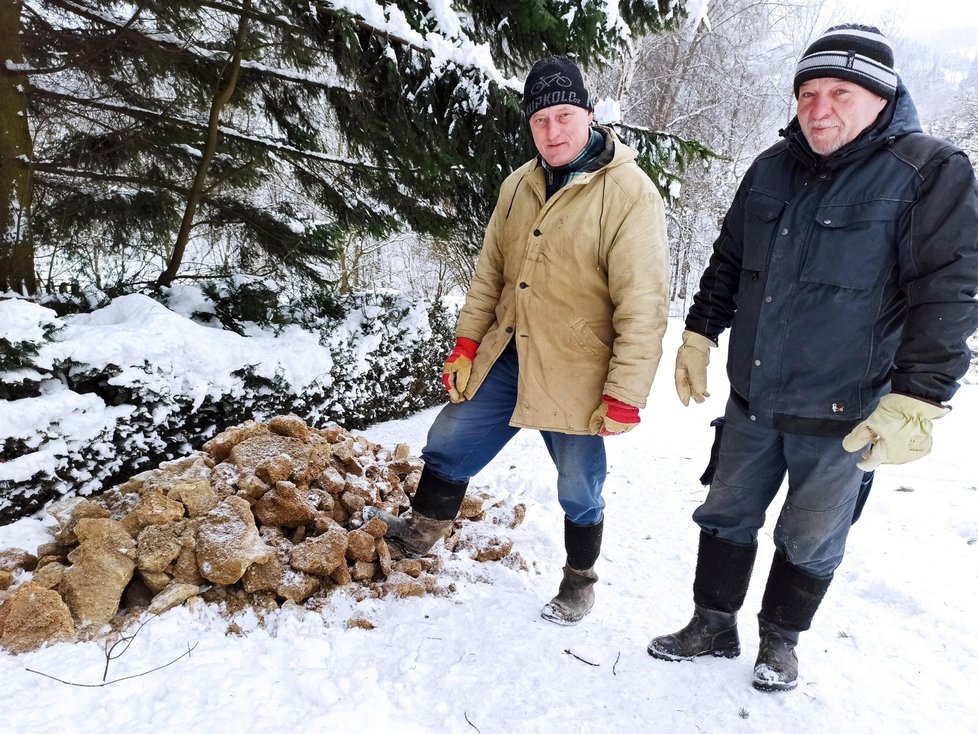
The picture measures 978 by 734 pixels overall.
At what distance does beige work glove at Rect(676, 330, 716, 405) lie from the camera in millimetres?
2256

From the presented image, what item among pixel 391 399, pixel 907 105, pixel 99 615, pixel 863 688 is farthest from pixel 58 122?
pixel 863 688

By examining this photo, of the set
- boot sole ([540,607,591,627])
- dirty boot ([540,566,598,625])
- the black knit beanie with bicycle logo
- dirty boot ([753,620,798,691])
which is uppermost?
the black knit beanie with bicycle logo

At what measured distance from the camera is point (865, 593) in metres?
2.86

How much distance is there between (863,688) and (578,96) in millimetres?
2349

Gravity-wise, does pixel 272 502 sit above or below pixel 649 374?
below

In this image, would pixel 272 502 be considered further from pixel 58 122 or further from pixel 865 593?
pixel 58 122

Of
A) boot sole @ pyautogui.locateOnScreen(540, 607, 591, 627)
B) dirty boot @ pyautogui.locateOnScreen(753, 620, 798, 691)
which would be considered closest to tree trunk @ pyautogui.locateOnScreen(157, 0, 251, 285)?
boot sole @ pyautogui.locateOnScreen(540, 607, 591, 627)

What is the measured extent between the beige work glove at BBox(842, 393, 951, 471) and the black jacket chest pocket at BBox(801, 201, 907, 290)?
360mm

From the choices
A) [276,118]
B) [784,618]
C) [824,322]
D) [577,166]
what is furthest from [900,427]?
[276,118]

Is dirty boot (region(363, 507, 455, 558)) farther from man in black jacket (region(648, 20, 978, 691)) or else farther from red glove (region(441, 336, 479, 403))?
man in black jacket (region(648, 20, 978, 691))

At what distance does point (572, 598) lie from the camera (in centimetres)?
251

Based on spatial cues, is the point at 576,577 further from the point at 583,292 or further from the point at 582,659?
the point at 583,292

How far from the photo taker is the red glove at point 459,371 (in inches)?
97.1

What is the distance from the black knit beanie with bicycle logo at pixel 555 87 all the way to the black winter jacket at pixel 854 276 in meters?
0.66
